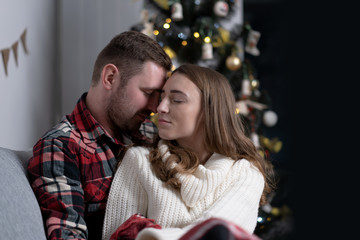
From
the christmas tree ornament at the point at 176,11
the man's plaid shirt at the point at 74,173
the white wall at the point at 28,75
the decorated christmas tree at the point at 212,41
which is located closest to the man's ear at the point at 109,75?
the man's plaid shirt at the point at 74,173

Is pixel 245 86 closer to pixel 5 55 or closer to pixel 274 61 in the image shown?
pixel 274 61

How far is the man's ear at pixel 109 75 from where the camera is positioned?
154 cm

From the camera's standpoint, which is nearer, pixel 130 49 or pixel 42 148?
pixel 42 148

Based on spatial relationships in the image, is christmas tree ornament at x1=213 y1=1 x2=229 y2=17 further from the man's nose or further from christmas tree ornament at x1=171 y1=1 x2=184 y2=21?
the man's nose

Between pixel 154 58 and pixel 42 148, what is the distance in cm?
53

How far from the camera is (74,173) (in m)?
1.28

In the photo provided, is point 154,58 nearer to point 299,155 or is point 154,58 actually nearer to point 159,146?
point 159,146

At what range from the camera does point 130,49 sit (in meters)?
1.54

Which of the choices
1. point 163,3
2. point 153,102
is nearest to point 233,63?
point 163,3

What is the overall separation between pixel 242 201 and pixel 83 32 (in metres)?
2.24

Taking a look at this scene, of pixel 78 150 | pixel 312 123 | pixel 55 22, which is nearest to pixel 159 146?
pixel 78 150

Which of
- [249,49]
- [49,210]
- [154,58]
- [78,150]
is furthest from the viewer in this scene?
[249,49]

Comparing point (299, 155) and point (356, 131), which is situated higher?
point (356, 131)

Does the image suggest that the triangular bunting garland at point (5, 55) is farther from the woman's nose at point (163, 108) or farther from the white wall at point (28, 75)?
the woman's nose at point (163, 108)
